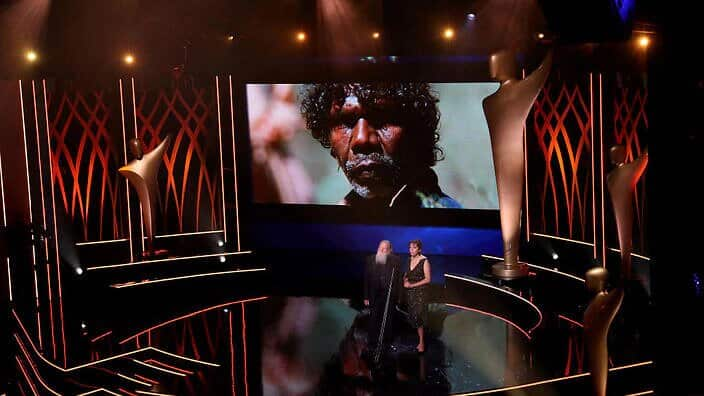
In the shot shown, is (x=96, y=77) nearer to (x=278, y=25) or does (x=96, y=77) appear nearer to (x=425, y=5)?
Result: (x=278, y=25)

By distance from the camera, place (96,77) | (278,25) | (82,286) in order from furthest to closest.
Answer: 1. (278,25)
2. (96,77)
3. (82,286)

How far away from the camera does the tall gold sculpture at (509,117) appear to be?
640 cm

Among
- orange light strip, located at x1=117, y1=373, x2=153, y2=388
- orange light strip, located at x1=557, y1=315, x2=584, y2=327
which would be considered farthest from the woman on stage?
orange light strip, located at x1=117, y1=373, x2=153, y2=388

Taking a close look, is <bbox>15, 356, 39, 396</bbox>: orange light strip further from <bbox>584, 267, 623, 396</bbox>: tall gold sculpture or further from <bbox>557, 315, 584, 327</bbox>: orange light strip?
<bbox>557, 315, 584, 327</bbox>: orange light strip

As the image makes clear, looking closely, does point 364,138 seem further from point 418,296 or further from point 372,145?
point 418,296

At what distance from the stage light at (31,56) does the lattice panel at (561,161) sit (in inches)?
210

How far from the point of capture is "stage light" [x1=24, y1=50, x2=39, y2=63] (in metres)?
8.31

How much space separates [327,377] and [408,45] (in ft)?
16.1

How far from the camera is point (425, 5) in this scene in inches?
355

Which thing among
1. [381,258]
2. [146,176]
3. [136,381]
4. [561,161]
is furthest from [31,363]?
[561,161]

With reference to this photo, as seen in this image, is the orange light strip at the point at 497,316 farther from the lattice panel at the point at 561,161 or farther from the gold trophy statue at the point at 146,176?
the gold trophy statue at the point at 146,176

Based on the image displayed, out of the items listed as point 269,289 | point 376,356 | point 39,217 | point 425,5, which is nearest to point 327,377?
point 376,356

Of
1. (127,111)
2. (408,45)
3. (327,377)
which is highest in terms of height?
(408,45)

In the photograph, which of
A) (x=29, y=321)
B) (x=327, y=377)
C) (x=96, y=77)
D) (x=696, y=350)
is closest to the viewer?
(x=696, y=350)
